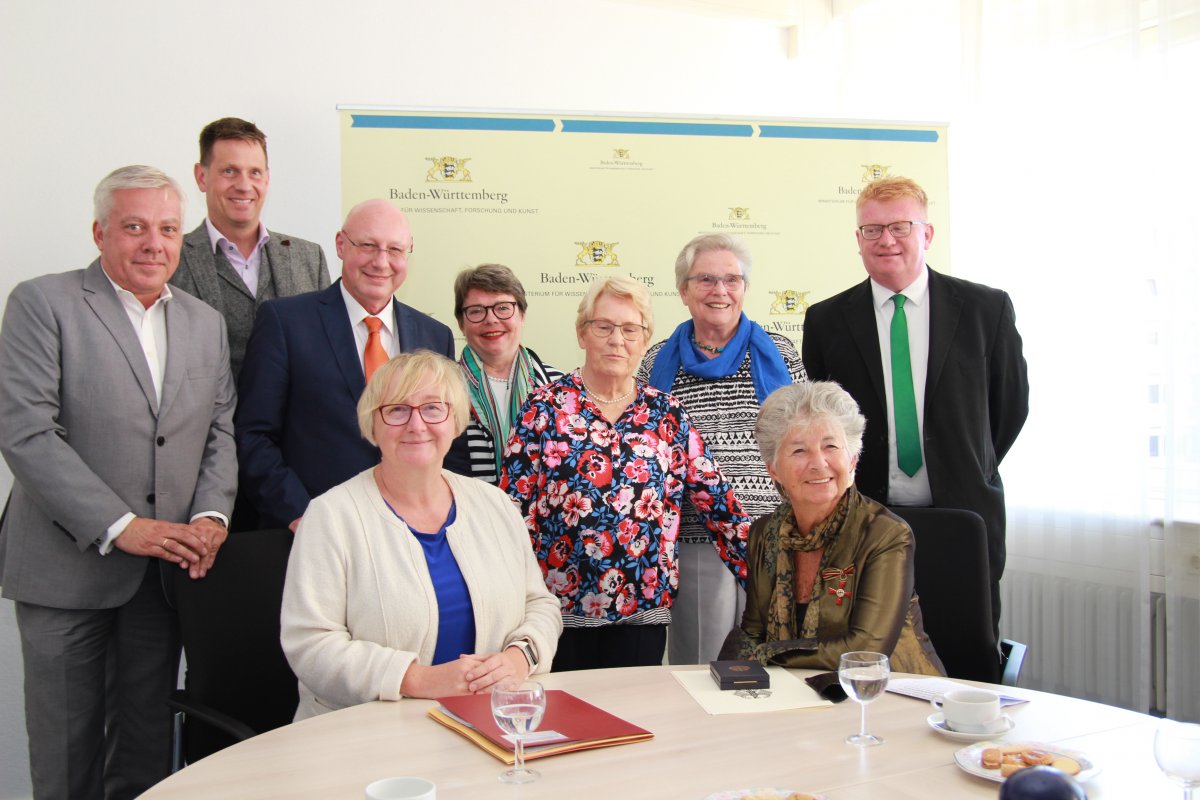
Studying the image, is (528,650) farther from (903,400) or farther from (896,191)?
(896,191)

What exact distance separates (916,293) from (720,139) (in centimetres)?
145

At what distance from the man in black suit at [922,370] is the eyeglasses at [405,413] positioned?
1.48 metres

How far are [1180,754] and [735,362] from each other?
1.91 m

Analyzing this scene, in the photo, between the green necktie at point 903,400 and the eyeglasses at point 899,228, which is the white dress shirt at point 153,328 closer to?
the green necktie at point 903,400

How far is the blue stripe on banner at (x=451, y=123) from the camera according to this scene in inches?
158

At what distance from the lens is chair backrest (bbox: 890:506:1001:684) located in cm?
249

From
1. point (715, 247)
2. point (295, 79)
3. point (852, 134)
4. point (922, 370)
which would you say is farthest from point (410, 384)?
point (852, 134)

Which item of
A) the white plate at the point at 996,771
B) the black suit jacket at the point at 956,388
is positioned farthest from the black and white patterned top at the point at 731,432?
the white plate at the point at 996,771

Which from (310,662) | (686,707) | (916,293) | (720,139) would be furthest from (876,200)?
(310,662)

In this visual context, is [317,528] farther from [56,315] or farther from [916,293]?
[916,293]

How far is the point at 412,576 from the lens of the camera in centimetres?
209

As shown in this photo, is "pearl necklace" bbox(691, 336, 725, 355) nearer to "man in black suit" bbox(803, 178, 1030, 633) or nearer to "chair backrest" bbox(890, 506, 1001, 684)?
"man in black suit" bbox(803, 178, 1030, 633)

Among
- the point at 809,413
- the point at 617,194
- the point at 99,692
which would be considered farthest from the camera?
the point at 617,194

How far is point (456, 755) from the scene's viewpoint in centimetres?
160
